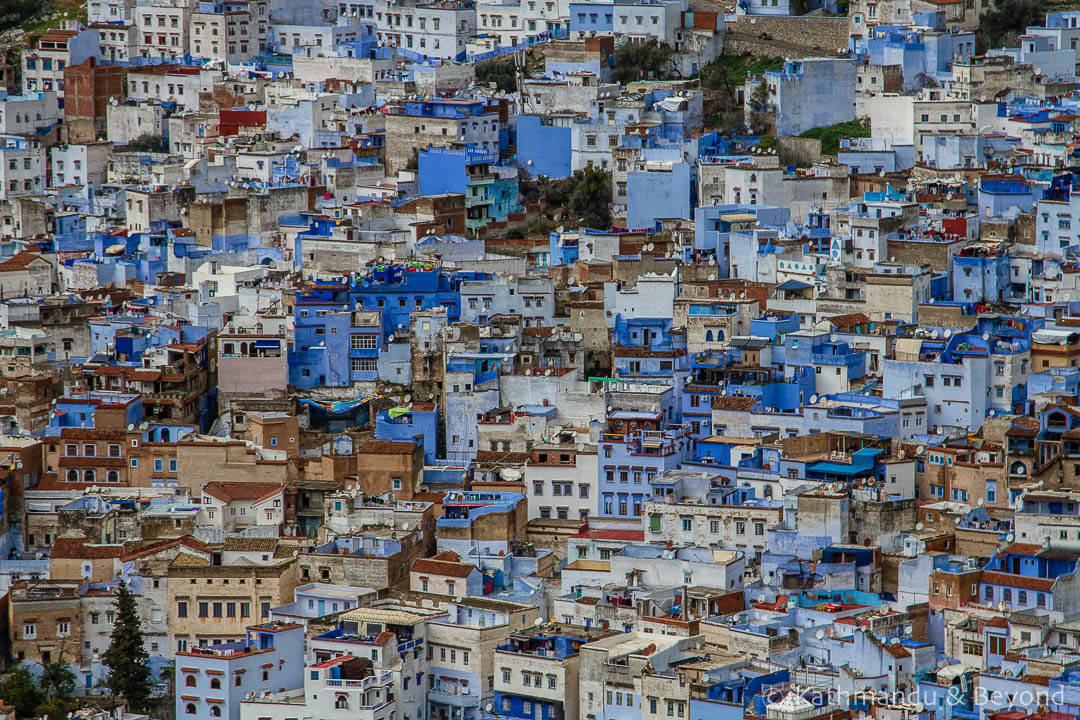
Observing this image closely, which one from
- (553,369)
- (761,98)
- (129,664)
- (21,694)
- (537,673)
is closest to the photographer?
(537,673)

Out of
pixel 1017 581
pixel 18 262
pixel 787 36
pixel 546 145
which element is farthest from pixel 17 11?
pixel 1017 581

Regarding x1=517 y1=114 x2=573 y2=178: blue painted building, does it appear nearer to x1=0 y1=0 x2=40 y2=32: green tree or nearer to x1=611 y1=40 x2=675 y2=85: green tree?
x1=611 y1=40 x2=675 y2=85: green tree

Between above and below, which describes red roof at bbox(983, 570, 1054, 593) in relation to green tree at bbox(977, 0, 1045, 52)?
below

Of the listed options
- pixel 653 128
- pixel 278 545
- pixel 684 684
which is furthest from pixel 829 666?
pixel 653 128

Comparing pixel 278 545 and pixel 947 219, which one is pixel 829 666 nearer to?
pixel 278 545

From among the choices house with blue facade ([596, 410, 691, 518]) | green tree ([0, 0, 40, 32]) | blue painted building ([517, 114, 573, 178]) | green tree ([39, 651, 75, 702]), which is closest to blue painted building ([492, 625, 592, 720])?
house with blue facade ([596, 410, 691, 518])

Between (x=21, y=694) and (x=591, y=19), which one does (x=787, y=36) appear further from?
(x=21, y=694)
